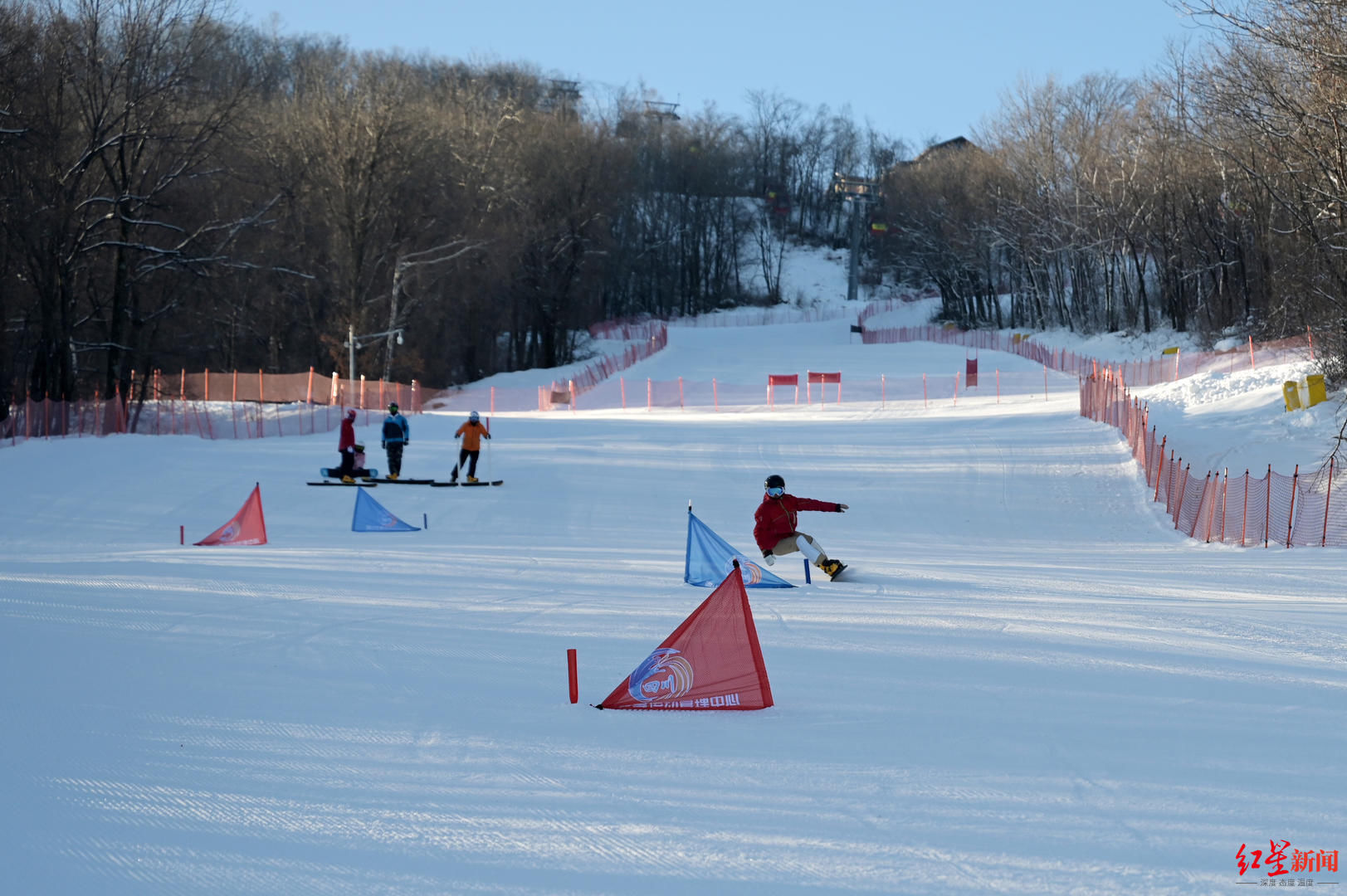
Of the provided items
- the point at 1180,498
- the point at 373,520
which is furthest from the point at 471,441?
the point at 1180,498

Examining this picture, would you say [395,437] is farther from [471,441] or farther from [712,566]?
[712,566]

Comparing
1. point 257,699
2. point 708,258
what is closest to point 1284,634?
point 257,699

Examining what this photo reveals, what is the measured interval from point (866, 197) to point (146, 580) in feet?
313

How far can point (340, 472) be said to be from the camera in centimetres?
2353

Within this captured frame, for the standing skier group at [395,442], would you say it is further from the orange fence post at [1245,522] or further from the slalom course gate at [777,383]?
the slalom course gate at [777,383]

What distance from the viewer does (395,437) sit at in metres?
23.5

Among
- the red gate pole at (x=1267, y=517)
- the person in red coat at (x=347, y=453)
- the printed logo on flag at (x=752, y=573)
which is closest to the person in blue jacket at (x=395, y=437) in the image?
the person in red coat at (x=347, y=453)

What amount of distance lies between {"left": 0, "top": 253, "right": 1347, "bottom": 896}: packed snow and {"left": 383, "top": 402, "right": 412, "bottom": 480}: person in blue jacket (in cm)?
665

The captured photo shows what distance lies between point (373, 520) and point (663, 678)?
12803 millimetres

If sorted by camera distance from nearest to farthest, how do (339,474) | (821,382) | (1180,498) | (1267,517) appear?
(1267,517), (1180,498), (339,474), (821,382)

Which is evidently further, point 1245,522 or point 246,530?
point 1245,522

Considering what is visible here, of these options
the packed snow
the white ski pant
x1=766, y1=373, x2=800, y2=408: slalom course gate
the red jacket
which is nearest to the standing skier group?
the packed snow

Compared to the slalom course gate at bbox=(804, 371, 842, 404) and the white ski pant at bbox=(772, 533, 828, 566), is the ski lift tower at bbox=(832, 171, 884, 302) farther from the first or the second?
the white ski pant at bbox=(772, 533, 828, 566)

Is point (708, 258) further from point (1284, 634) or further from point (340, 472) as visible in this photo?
point (1284, 634)
